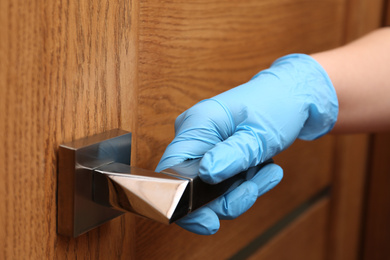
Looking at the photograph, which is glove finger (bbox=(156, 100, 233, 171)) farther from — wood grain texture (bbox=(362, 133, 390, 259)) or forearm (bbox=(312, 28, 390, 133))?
wood grain texture (bbox=(362, 133, 390, 259))

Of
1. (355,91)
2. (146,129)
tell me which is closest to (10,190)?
(146,129)

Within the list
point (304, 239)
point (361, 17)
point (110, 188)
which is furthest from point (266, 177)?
point (361, 17)

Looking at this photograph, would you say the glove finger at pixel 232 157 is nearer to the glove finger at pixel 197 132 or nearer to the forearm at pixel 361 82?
the glove finger at pixel 197 132

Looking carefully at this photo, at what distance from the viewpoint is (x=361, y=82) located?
0.53 m

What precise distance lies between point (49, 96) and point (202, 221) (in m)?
0.15

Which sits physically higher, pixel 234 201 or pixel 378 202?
pixel 234 201

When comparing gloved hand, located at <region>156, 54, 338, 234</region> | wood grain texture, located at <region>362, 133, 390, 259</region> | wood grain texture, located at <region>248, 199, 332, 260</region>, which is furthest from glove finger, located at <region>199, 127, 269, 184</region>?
wood grain texture, located at <region>362, 133, 390, 259</region>

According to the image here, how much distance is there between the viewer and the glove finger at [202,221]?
1.12 ft

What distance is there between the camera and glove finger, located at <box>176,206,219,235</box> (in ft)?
1.12

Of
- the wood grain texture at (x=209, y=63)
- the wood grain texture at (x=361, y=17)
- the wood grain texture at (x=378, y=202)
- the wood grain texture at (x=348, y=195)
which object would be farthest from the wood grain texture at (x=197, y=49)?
the wood grain texture at (x=378, y=202)

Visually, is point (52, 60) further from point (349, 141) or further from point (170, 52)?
point (349, 141)

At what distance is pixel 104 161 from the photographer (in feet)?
1.04

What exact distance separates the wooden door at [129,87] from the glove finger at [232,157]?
0.25 ft

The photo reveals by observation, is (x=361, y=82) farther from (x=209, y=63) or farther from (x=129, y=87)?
(x=129, y=87)
